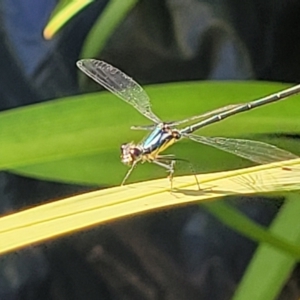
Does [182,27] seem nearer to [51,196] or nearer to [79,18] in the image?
[79,18]

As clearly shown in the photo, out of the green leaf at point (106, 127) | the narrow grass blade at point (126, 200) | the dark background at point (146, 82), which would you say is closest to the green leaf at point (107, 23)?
the dark background at point (146, 82)

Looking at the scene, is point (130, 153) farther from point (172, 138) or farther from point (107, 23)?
point (107, 23)

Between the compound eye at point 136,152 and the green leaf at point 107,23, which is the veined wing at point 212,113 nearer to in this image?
the compound eye at point 136,152

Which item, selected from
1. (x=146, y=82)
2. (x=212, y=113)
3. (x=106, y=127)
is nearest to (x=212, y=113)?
(x=212, y=113)

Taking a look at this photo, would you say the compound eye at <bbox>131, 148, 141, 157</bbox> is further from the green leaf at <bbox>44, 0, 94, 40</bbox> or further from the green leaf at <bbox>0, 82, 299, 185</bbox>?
the green leaf at <bbox>44, 0, 94, 40</bbox>

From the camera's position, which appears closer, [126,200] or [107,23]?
[126,200]

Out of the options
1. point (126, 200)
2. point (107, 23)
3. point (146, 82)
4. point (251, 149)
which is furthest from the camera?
point (146, 82)
